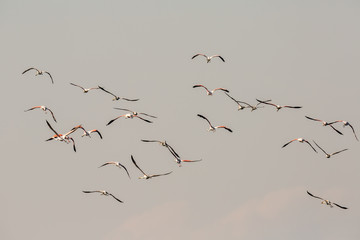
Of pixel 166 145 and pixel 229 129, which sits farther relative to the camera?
pixel 229 129

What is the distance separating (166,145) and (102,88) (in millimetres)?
16307

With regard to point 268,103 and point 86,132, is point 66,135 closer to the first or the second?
point 86,132

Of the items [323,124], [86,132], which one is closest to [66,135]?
[86,132]

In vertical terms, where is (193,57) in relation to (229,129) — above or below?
above

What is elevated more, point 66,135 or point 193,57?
point 193,57

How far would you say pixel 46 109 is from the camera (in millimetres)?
116188

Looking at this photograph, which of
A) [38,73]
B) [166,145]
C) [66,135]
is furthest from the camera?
[38,73]

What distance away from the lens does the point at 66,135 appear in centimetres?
11138

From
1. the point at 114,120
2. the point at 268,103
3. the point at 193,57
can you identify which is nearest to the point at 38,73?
the point at 114,120

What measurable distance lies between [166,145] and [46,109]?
2149 cm

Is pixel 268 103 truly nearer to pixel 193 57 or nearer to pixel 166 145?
pixel 193 57

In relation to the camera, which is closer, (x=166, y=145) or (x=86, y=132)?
(x=166, y=145)

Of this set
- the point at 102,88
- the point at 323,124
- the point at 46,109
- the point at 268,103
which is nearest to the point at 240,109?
the point at 268,103

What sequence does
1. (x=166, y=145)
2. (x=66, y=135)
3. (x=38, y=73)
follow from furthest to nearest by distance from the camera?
(x=38, y=73), (x=66, y=135), (x=166, y=145)
